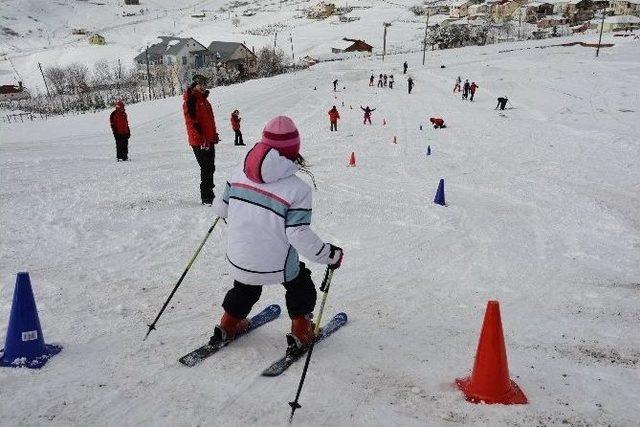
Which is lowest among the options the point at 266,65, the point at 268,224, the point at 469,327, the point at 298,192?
the point at 266,65

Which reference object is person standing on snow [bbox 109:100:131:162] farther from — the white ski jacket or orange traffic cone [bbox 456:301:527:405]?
orange traffic cone [bbox 456:301:527:405]

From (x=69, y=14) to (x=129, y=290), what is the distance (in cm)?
15796

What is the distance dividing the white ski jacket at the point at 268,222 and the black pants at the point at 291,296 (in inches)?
5.2

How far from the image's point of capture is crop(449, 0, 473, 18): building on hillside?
110062 millimetres

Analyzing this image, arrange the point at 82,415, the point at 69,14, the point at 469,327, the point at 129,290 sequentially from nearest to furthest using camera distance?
the point at 82,415
the point at 469,327
the point at 129,290
the point at 69,14

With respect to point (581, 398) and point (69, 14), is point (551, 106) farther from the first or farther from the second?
point (69, 14)

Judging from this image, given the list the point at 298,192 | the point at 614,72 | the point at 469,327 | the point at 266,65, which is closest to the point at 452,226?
the point at 469,327

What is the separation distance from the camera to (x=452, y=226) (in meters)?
7.54

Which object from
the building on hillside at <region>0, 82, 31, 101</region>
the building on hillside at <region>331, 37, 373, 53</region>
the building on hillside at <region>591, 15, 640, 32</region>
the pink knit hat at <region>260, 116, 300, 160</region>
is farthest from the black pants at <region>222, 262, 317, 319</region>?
the building on hillside at <region>591, 15, 640, 32</region>

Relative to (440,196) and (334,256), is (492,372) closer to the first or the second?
(334,256)

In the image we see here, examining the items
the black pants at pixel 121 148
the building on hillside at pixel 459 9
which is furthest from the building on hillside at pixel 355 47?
the black pants at pixel 121 148

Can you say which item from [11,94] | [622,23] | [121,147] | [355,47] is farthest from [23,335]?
[622,23]

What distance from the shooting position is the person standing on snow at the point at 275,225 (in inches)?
119

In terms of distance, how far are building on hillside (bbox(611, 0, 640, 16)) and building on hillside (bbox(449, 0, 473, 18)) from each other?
97.8ft
